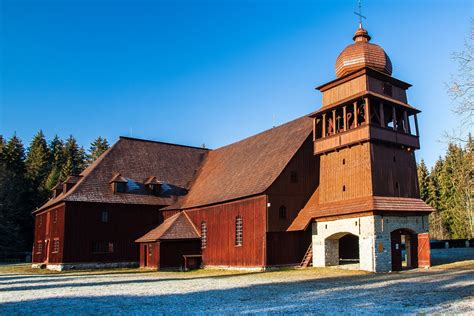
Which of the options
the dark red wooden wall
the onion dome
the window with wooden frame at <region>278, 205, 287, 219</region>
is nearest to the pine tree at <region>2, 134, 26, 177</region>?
the dark red wooden wall

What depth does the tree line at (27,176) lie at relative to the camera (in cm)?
5981

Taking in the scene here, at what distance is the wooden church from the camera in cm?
2811

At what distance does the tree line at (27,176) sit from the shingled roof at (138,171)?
764 inches

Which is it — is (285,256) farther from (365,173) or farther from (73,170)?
(73,170)

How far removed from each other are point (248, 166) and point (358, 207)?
11741 mm

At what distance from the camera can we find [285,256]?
31047 millimetres

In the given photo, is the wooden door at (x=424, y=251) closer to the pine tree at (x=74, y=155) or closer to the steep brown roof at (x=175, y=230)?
the steep brown roof at (x=175, y=230)

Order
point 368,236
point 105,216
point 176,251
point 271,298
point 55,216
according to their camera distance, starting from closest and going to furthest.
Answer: point 271,298 < point 368,236 < point 176,251 < point 105,216 < point 55,216

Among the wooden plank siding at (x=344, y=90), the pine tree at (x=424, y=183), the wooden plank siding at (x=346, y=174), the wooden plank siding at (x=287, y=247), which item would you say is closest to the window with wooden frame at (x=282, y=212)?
the wooden plank siding at (x=287, y=247)

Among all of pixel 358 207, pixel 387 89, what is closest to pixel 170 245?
pixel 358 207

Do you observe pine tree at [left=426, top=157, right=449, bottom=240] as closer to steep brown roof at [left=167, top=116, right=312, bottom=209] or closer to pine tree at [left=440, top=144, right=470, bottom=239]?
pine tree at [left=440, top=144, right=470, bottom=239]

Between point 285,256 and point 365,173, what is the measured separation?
7.91 metres

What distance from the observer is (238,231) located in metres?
33.4

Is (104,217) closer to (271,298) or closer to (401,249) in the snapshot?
(401,249)
